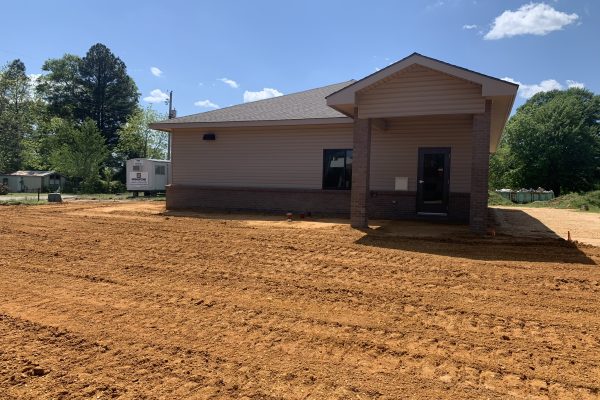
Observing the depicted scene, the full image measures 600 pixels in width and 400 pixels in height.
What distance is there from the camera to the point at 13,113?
54.2 meters

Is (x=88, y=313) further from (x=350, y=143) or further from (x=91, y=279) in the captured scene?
(x=350, y=143)

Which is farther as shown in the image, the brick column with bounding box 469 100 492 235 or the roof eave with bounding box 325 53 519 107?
the brick column with bounding box 469 100 492 235

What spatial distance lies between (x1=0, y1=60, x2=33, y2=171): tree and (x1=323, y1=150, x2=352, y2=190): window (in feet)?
173

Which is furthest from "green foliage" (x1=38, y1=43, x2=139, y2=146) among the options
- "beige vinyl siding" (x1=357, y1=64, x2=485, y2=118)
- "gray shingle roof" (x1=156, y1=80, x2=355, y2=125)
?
"beige vinyl siding" (x1=357, y1=64, x2=485, y2=118)

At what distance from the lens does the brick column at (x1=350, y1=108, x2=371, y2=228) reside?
10.2 meters

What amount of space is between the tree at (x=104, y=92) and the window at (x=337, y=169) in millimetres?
45004

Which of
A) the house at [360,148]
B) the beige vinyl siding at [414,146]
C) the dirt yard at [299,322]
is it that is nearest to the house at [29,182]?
the house at [360,148]

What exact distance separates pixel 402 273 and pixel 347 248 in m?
1.91

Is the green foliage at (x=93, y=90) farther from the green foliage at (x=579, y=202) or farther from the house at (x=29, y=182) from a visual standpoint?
the green foliage at (x=579, y=202)

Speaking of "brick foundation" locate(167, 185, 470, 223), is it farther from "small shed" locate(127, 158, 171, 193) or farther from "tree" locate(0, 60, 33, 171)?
"tree" locate(0, 60, 33, 171)

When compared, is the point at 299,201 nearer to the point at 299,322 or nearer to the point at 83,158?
the point at 299,322

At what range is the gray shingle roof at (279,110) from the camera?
13.9m

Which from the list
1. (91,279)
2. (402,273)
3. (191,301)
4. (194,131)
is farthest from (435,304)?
(194,131)

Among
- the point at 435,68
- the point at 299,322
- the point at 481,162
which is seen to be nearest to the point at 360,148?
the point at 435,68
